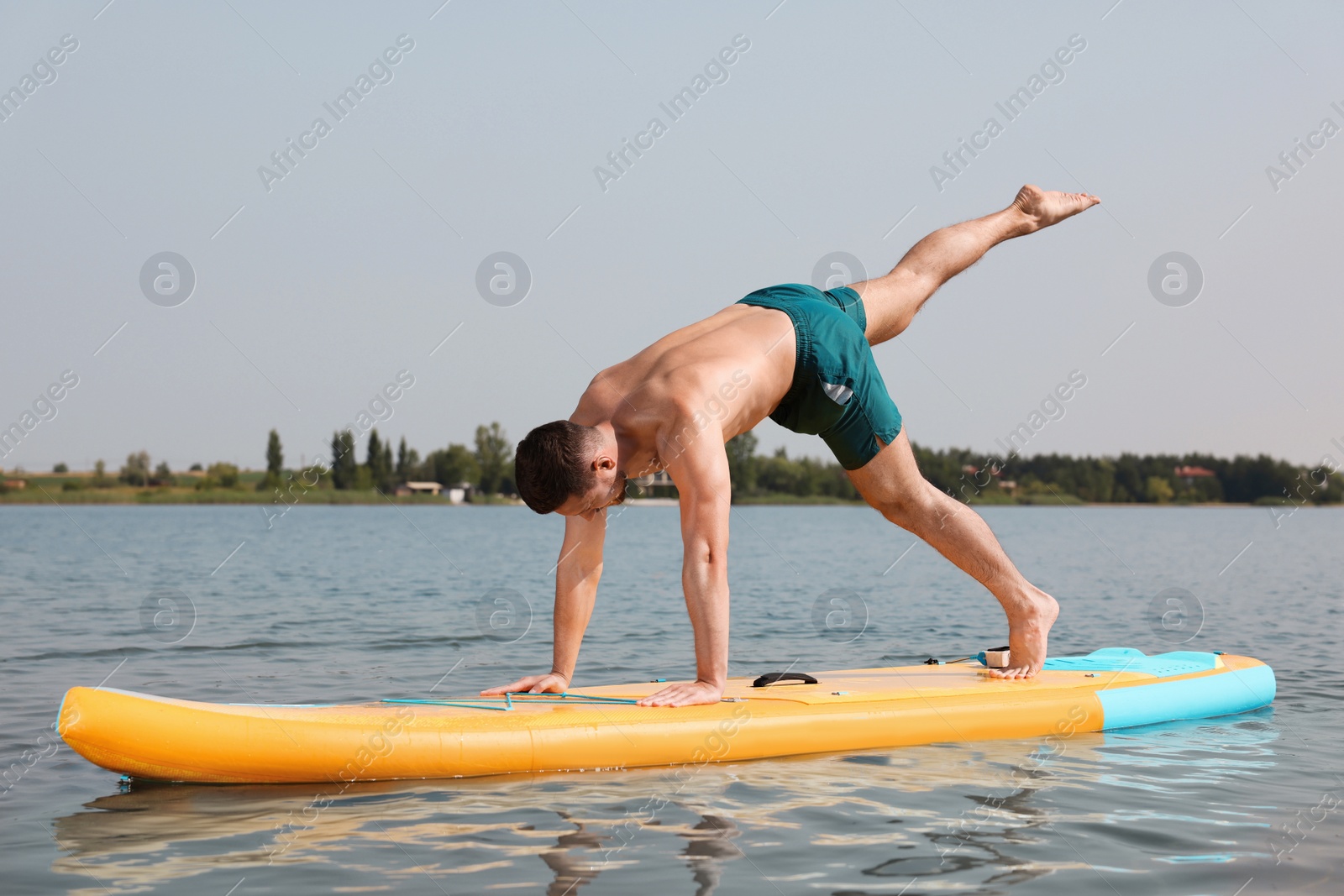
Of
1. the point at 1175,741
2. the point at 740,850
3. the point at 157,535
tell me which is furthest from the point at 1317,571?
the point at 157,535

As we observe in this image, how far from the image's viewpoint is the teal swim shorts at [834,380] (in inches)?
199

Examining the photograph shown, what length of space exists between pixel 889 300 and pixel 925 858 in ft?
9.46

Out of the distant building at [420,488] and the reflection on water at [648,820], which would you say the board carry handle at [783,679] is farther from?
the distant building at [420,488]

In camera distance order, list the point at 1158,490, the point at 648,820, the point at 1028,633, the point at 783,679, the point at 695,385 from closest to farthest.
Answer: the point at 648,820 < the point at 695,385 < the point at 783,679 < the point at 1028,633 < the point at 1158,490

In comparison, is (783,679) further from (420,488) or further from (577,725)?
(420,488)

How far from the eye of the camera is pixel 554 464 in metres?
4.39

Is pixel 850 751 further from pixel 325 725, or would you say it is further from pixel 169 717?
pixel 169 717

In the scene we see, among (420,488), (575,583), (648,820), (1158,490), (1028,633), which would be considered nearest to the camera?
(648,820)

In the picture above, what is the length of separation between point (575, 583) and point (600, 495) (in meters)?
0.63

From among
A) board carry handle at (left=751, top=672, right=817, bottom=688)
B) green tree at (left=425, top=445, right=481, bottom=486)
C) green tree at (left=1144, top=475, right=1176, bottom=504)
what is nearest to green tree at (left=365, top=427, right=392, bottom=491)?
green tree at (left=425, top=445, right=481, bottom=486)

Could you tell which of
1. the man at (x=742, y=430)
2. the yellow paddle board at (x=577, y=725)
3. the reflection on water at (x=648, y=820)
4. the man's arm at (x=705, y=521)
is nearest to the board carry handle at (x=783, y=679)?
the yellow paddle board at (x=577, y=725)

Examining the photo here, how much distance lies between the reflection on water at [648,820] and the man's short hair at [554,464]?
1.18m

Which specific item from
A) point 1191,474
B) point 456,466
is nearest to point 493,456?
point 456,466

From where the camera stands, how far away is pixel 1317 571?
21.3 metres
